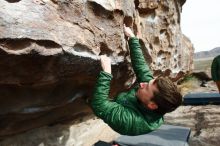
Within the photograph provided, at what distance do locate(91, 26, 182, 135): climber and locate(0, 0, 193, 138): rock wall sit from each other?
0.87 feet

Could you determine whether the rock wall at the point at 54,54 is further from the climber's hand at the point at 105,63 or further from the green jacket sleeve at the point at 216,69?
the green jacket sleeve at the point at 216,69

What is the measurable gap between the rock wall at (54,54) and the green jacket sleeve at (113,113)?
9.3 inches

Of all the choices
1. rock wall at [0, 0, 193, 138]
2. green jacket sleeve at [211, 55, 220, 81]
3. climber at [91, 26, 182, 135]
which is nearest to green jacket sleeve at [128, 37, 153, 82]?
rock wall at [0, 0, 193, 138]

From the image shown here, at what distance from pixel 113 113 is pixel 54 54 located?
73 cm

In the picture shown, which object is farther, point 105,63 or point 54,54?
point 105,63

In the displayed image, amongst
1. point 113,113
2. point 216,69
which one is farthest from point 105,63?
point 216,69

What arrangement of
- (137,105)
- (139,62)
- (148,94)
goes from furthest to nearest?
(139,62) → (137,105) → (148,94)

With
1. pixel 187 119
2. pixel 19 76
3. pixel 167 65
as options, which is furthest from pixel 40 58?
pixel 187 119

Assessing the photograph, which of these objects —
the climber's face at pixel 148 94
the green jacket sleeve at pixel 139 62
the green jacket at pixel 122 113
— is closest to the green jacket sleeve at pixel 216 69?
the green jacket sleeve at pixel 139 62

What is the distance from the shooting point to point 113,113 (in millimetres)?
2709

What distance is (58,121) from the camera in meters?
3.51

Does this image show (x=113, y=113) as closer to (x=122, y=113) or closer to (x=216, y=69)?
(x=122, y=113)

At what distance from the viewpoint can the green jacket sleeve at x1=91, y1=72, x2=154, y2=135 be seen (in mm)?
2652

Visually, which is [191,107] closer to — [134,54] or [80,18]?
[134,54]
